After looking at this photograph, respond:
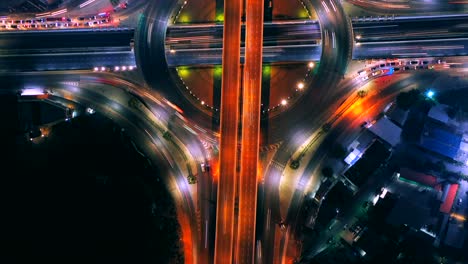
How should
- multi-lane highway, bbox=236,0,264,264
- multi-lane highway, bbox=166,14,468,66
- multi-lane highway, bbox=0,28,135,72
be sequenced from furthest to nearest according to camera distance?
multi-lane highway, bbox=0,28,135,72 < multi-lane highway, bbox=166,14,468,66 < multi-lane highway, bbox=236,0,264,264

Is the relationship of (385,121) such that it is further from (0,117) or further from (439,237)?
(0,117)

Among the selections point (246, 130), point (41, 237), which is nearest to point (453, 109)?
point (246, 130)

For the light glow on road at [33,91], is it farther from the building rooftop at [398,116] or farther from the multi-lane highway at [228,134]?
the building rooftop at [398,116]

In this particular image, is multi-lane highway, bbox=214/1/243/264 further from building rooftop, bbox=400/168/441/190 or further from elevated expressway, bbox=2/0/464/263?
building rooftop, bbox=400/168/441/190

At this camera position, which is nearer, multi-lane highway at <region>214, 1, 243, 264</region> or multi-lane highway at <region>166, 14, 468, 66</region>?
multi-lane highway at <region>214, 1, 243, 264</region>

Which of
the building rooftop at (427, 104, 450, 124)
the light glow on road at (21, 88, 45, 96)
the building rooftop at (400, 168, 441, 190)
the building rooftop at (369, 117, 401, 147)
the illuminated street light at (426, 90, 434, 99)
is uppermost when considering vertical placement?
the illuminated street light at (426, 90, 434, 99)

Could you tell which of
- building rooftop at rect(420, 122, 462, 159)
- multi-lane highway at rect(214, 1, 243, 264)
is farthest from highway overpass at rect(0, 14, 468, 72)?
building rooftop at rect(420, 122, 462, 159)

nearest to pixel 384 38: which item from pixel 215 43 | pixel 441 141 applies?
pixel 441 141

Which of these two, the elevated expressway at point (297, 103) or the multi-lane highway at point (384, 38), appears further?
the multi-lane highway at point (384, 38)

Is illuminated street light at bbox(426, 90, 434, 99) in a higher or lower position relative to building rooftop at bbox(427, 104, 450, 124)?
higher

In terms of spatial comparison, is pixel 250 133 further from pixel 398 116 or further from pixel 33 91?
pixel 33 91

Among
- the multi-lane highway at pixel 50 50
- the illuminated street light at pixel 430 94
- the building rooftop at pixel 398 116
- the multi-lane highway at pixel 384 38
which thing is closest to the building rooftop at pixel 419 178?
the building rooftop at pixel 398 116
